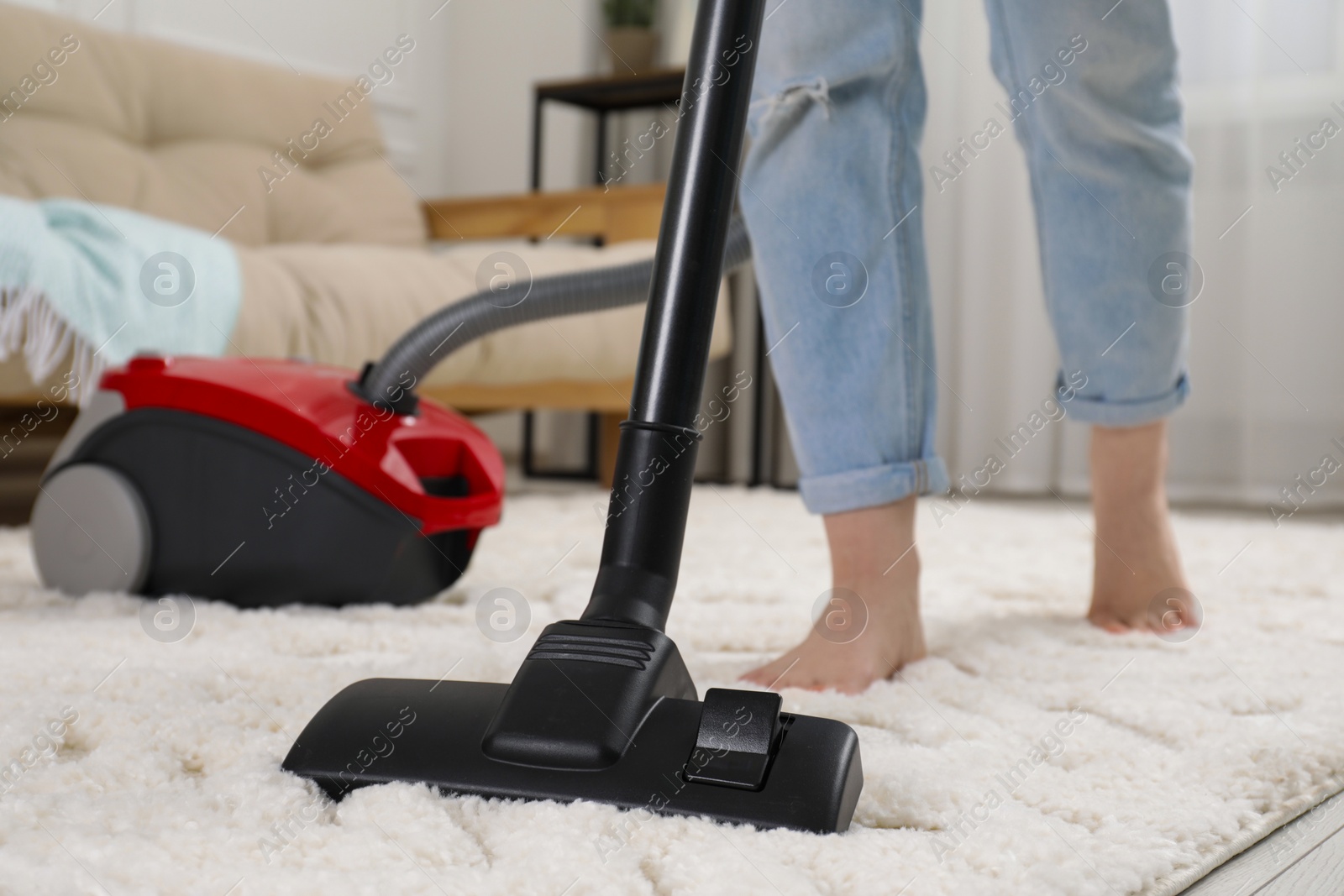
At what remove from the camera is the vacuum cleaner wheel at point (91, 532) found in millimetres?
862

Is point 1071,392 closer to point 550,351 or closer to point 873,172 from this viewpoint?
point 873,172

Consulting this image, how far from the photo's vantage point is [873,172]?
69 cm

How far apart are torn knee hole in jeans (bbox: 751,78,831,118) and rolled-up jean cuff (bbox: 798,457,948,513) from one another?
0.71 feet

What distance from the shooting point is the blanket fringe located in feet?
3.53

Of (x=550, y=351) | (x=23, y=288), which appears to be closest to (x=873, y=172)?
(x=23, y=288)

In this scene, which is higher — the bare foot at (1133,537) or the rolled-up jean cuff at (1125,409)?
the rolled-up jean cuff at (1125,409)

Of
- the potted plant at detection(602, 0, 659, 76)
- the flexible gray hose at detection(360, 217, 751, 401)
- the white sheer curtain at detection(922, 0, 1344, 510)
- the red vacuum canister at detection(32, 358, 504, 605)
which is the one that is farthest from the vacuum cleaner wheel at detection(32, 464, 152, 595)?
the potted plant at detection(602, 0, 659, 76)

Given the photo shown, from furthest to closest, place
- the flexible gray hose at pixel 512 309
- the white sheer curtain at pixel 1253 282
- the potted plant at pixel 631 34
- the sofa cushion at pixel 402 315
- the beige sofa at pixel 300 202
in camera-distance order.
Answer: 1. the potted plant at pixel 631 34
2. the white sheer curtain at pixel 1253 282
3. the beige sofa at pixel 300 202
4. the sofa cushion at pixel 402 315
5. the flexible gray hose at pixel 512 309

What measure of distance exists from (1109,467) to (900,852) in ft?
1.82

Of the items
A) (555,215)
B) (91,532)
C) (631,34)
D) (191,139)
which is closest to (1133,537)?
(91,532)

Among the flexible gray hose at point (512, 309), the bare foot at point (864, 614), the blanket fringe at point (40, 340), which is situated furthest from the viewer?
→ the blanket fringe at point (40, 340)

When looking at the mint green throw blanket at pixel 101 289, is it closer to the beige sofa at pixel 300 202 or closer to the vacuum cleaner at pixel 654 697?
the beige sofa at pixel 300 202

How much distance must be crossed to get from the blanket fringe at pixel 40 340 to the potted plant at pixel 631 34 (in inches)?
67.1

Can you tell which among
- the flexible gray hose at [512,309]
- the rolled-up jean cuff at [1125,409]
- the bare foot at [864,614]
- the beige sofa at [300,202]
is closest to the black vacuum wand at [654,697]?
the bare foot at [864,614]
